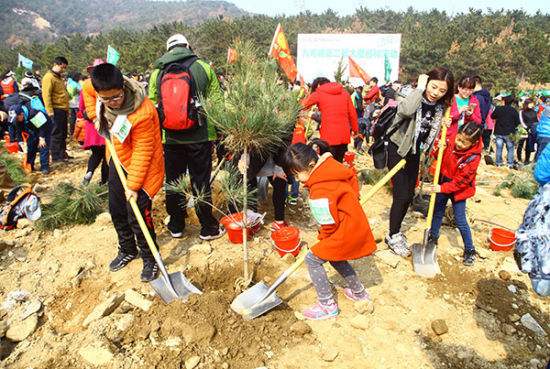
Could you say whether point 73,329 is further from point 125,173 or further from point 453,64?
point 453,64

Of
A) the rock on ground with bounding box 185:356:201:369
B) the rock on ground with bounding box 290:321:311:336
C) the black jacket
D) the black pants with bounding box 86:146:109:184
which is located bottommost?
the black jacket

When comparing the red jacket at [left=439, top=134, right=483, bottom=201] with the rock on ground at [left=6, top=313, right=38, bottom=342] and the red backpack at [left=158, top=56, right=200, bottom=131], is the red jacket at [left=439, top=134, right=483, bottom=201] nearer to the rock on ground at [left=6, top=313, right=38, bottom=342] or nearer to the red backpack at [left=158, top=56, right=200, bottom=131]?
the red backpack at [left=158, top=56, right=200, bottom=131]

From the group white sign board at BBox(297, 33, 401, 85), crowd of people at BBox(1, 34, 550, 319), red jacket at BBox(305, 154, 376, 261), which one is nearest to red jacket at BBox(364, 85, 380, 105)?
crowd of people at BBox(1, 34, 550, 319)

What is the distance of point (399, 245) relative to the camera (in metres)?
3.83

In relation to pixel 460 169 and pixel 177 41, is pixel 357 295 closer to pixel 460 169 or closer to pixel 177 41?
pixel 460 169

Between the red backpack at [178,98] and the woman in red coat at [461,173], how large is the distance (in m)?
2.24

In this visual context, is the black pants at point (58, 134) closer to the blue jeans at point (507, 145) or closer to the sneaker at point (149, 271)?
the sneaker at point (149, 271)

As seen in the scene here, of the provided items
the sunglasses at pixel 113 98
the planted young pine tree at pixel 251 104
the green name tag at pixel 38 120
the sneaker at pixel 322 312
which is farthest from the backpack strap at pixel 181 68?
the green name tag at pixel 38 120

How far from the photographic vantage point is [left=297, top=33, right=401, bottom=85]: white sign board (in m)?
23.4

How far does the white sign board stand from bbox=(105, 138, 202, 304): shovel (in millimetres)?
21276

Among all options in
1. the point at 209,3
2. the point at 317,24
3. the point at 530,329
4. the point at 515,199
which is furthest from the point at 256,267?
the point at 209,3

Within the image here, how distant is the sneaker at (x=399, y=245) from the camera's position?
3.80 m

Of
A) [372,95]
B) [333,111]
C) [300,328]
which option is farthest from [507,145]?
[300,328]

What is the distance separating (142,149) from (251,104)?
0.92 metres
